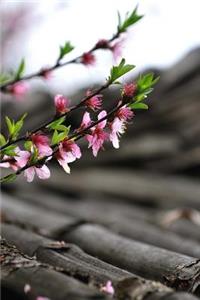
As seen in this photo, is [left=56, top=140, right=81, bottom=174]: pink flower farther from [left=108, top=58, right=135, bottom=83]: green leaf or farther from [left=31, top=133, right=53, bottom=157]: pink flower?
[left=108, top=58, right=135, bottom=83]: green leaf

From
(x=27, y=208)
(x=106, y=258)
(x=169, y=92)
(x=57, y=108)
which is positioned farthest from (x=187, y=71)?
(x=57, y=108)

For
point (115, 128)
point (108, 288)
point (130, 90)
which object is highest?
point (130, 90)

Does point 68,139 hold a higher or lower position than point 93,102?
lower

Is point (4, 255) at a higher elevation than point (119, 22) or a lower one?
lower

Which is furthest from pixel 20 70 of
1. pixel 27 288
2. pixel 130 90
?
pixel 27 288

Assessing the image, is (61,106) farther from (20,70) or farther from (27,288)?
(27,288)

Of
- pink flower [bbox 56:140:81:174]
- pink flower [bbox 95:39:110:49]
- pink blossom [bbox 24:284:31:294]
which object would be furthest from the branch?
pink blossom [bbox 24:284:31:294]

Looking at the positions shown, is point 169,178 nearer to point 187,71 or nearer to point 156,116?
point 156,116
